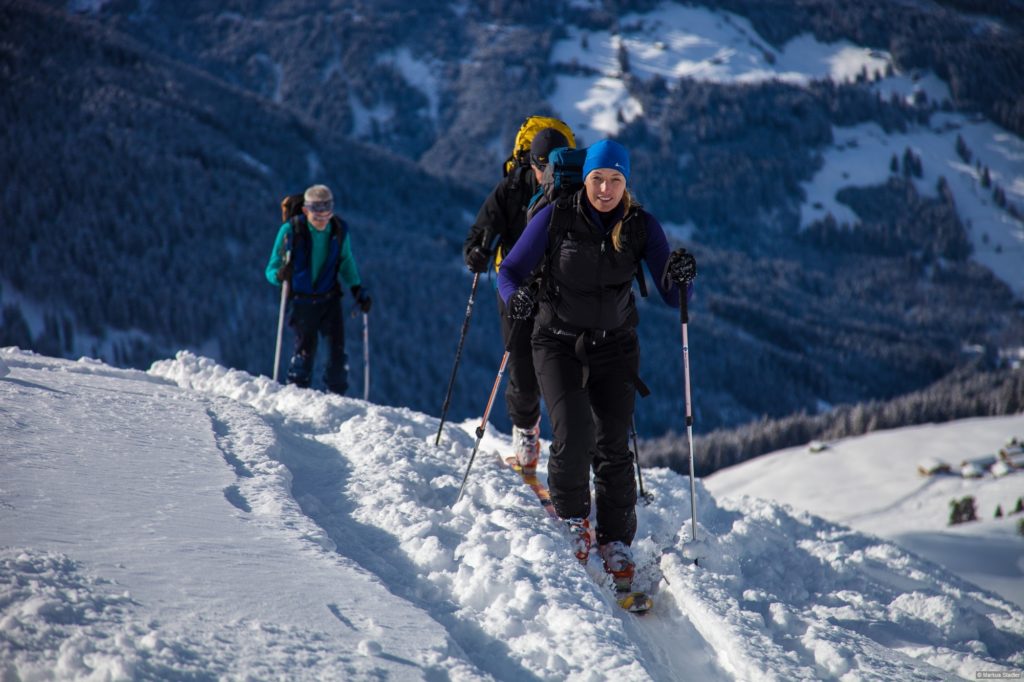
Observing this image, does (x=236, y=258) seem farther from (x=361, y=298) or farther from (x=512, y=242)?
(x=512, y=242)

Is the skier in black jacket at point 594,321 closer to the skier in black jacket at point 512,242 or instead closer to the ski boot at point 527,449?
the skier in black jacket at point 512,242

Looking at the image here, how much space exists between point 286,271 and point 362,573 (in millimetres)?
5580

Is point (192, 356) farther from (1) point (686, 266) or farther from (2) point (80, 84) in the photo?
(2) point (80, 84)

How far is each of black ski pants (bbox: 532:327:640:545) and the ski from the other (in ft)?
1.18

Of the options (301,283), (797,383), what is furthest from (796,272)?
(301,283)

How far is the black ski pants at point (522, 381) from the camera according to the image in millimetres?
6059

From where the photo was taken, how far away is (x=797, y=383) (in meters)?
115

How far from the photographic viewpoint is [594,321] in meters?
4.87

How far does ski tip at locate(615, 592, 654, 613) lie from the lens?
4.71 m

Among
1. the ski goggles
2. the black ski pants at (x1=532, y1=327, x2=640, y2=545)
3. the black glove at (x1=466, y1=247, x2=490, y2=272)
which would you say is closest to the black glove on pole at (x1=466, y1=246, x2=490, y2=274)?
the black glove at (x1=466, y1=247, x2=490, y2=272)

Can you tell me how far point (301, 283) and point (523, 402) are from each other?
12.5 feet

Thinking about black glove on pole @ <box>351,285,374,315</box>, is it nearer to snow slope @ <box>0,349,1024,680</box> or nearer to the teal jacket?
the teal jacket

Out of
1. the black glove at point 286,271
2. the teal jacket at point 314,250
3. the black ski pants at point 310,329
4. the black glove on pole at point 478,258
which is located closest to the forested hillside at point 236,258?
the black ski pants at point 310,329

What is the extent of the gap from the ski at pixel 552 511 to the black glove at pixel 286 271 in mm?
3493
